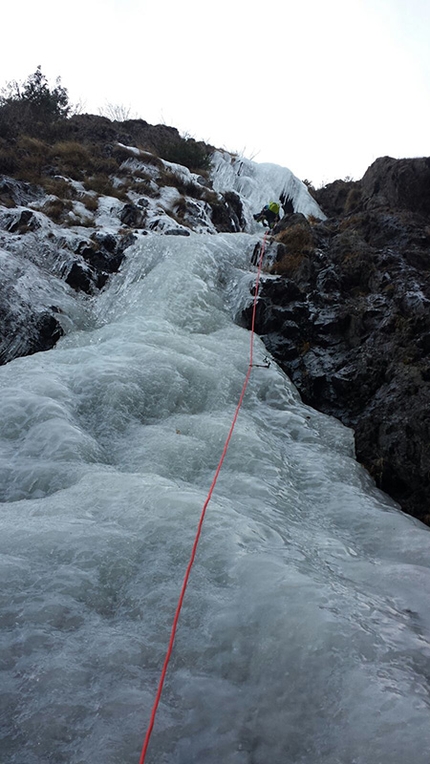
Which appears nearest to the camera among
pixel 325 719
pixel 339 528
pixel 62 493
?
pixel 325 719

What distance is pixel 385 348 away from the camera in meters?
5.36

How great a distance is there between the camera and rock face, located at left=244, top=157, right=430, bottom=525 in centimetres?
420

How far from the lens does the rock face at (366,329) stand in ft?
13.8

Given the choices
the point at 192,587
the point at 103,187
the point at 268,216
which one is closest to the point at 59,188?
the point at 103,187

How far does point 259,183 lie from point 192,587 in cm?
1570

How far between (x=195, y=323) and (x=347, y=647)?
4966 mm

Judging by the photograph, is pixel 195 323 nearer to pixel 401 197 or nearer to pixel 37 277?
pixel 37 277

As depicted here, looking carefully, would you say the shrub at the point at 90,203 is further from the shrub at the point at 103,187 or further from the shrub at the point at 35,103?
the shrub at the point at 35,103

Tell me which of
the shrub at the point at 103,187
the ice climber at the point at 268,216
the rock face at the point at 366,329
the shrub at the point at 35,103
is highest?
the shrub at the point at 35,103

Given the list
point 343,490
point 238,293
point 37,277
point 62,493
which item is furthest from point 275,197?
point 62,493

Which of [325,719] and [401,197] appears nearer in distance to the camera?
[325,719]

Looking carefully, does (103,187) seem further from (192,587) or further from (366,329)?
(192,587)

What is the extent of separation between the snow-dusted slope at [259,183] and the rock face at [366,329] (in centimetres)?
620

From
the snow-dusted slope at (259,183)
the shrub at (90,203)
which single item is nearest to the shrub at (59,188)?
the shrub at (90,203)
